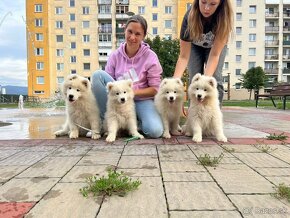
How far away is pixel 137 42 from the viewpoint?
5.31 m

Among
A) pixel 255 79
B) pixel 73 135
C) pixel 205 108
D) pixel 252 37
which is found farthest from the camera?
pixel 252 37

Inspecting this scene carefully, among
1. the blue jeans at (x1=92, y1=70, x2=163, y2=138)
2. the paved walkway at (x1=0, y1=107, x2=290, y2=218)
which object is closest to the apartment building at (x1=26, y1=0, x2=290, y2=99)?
the blue jeans at (x1=92, y1=70, x2=163, y2=138)

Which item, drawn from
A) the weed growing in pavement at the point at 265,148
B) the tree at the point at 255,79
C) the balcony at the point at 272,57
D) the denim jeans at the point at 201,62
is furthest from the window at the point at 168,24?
the weed growing in pavement at the point at 265,148

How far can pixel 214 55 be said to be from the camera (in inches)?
197

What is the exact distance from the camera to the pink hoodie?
17.8 ft

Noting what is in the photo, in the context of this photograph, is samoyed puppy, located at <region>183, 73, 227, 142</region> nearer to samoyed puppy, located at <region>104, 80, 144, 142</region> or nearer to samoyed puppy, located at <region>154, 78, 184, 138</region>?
samoyed puppy, located at <region>154, 78, 184, 138</region>

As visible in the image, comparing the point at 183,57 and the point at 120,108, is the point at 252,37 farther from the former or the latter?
the point at 120,108

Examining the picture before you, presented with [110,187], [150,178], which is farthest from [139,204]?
[150,178]

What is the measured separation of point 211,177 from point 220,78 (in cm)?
319

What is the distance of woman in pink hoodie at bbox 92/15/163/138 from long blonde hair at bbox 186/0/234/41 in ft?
2.56

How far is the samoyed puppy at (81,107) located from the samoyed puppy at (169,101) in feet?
3.37

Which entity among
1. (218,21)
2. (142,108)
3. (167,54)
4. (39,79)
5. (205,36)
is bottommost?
(142,108)

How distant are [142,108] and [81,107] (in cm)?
104

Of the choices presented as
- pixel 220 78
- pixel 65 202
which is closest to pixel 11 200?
pixel 65 202
